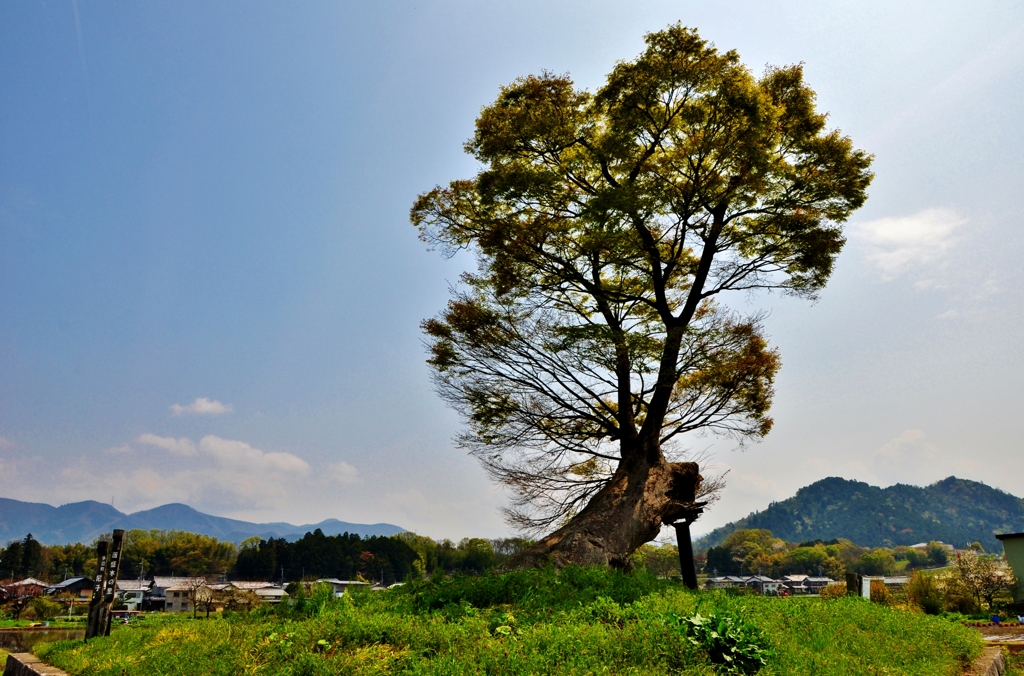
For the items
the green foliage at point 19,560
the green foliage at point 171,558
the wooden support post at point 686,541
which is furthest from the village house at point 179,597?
the wooden support post at point 686,541

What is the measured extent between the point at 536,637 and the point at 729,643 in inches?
55.3

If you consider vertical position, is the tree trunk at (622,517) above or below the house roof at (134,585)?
above

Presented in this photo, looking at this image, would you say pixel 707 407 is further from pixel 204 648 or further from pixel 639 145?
pixel 204 648

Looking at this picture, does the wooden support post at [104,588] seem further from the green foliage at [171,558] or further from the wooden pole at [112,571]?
the green foliage at [171,558]

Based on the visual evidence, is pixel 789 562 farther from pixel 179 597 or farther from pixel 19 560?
pixel 19 560

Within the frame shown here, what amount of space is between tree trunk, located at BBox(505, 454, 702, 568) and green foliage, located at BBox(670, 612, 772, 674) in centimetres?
428

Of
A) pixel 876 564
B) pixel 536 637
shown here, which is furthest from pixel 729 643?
pixel 876 564

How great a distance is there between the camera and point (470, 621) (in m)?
5.12

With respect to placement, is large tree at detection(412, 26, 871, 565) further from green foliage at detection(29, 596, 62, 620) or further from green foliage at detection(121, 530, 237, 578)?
green foliage at detection(121, 530, 237, 578)

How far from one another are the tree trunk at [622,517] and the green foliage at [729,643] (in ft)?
14.0

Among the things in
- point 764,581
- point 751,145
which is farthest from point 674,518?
point 764,581

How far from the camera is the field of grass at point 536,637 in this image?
4328mm

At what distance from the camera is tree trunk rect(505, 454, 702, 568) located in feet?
30.8

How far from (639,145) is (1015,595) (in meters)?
19.5
